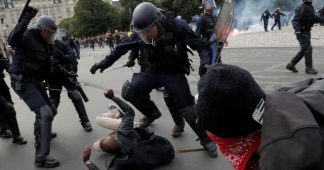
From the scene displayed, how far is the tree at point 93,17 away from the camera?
6425 cm

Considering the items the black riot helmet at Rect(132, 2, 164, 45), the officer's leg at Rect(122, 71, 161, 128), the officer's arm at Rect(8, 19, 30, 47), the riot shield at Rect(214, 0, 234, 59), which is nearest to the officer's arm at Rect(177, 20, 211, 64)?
the riot shield at Rect(214, 0, 234, 59)

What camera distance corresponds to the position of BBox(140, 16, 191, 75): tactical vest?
4.29 meters

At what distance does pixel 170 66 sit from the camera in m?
4.45

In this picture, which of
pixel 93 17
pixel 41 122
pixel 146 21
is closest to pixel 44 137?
pixel 41 122

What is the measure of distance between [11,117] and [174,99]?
252 centimetres

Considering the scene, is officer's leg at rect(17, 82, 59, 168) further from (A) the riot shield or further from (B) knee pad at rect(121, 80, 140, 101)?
(A) the riot shield

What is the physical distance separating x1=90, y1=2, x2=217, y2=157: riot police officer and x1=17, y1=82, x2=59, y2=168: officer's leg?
985 millimetres

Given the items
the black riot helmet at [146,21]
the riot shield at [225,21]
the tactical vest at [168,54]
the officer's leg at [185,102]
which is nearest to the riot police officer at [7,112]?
the tactical vest at [168,54]

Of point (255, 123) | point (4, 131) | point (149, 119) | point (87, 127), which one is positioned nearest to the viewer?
point (255, 123)

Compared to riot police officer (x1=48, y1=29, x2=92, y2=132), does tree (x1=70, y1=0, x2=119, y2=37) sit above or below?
below

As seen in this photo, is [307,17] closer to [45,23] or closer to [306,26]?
[306,26]

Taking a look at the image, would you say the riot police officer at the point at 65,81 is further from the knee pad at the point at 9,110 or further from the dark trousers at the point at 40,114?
the dark trousers at the point at 40,114

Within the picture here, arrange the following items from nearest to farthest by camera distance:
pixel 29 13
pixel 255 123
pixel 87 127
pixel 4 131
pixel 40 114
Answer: pixel 255 123 < pixel 29 13 < pixel 40 114 < pixel 87 127 < pixel 4 131

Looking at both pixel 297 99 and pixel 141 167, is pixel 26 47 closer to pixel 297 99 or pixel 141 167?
pixel 141 167
